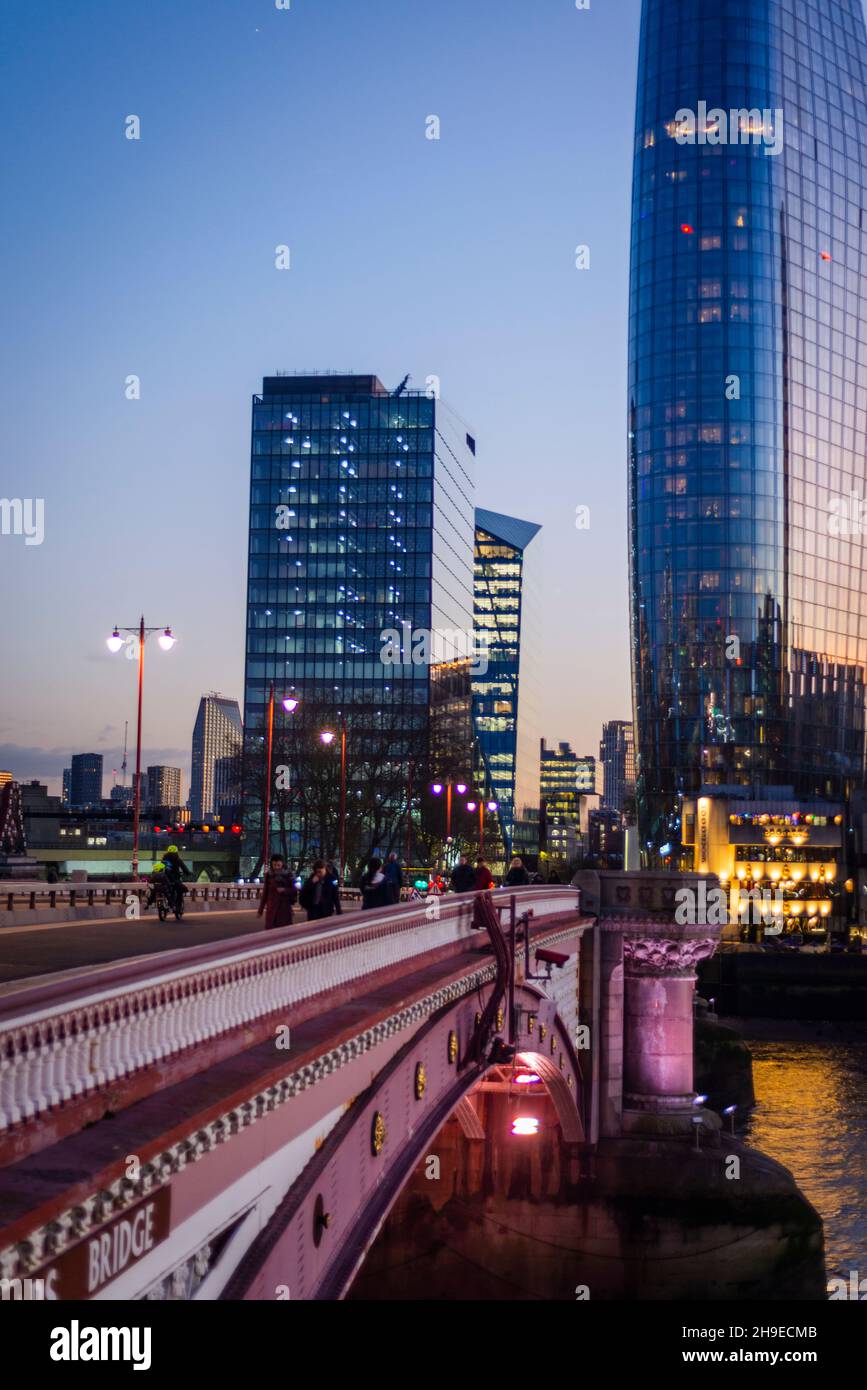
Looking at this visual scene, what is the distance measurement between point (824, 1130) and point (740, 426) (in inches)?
4724

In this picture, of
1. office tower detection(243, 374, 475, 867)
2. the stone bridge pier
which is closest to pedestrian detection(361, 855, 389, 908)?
the stone bridge pier

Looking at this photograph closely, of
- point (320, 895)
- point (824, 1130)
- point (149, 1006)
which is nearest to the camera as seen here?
point (149, 1006)

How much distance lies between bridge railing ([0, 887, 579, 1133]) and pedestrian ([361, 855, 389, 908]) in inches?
352

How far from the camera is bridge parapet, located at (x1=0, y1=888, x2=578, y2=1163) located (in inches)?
285

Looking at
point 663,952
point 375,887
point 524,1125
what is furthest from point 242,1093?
point 663,952

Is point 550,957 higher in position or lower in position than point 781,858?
higher

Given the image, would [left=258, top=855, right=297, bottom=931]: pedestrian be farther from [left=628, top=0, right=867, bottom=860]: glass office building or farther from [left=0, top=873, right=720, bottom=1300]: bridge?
[left=628, top=0, right=867, bottom=860]: glass office building

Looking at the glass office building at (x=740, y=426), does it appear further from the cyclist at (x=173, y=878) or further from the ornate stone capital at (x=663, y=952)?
the cyclist at (x=173, y=878)

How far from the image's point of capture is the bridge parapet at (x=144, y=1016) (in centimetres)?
723

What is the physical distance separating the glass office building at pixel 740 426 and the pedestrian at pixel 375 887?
12895 centimetres

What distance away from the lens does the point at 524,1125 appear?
37.6 metres

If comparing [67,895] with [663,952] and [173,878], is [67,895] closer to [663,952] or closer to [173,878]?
[173,878]
